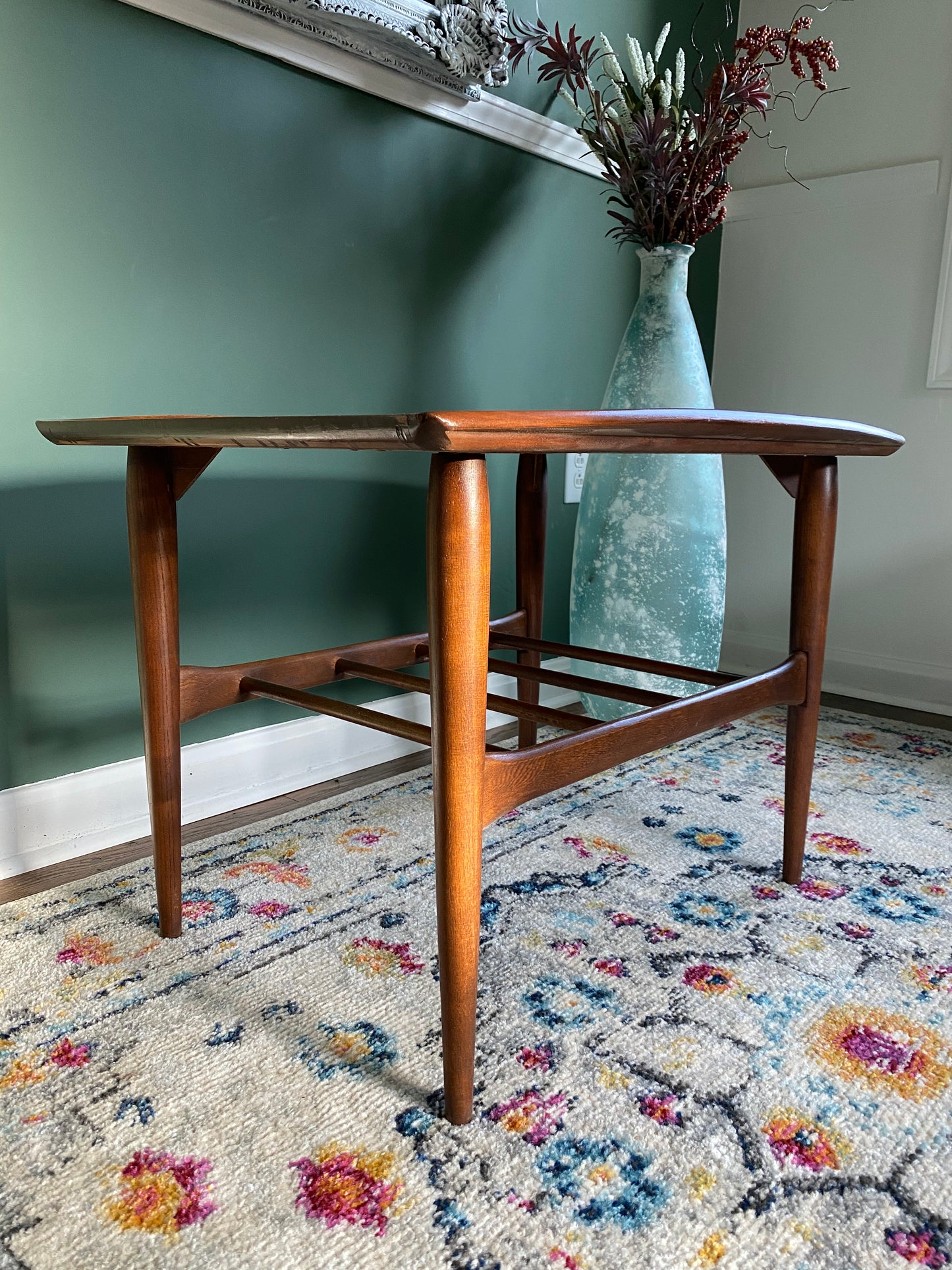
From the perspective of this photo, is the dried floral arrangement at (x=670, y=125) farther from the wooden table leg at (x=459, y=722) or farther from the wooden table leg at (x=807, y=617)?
the wooden table leg at (x=459, y=722)

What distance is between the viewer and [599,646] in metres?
1.44

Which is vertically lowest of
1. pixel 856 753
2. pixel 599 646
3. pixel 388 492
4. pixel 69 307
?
pixel 856 753

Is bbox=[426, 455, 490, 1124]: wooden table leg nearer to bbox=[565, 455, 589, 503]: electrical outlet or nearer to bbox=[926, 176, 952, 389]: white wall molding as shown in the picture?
bbox=[565, 455, 589, 503]: electrical outlet

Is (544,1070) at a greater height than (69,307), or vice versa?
(69,307)

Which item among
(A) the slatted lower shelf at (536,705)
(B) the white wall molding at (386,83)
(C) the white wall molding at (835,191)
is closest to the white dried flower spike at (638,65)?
(B) the white wall molding at (386,83)

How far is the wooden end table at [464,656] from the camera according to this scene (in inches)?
21.9

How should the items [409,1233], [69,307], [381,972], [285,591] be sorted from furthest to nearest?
[285,591]
[69,307]
[381,972]
[409,1233]

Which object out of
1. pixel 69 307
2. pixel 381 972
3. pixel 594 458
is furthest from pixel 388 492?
pixel 381 972

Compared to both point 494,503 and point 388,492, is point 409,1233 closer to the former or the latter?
point 388,492

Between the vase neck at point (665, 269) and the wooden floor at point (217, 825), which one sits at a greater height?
the vase neck at point (665, 269)

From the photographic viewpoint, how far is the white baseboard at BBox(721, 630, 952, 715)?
5.90 feet

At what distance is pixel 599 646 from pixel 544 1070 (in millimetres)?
835

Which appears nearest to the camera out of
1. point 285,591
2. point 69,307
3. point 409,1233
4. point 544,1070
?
point 409,1233

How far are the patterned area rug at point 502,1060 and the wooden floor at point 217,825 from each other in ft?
0.14
